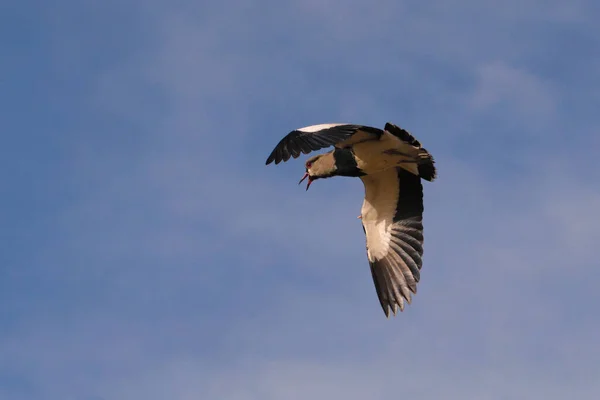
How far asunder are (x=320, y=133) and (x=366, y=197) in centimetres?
411

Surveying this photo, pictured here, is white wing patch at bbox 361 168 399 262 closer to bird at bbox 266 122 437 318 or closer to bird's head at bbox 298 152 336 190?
bird at bbox 266 122 437 318

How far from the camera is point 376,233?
808 inches

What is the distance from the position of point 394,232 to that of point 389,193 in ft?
2.66

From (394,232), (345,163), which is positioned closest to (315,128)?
(345,163)

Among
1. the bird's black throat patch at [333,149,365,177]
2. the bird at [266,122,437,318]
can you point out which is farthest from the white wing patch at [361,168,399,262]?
the bird's black throat patch at [333,149,365,177]

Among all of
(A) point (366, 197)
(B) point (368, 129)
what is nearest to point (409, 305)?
(A) point (366, 197)

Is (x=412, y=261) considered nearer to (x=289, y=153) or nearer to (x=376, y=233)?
(x=376, y=233)

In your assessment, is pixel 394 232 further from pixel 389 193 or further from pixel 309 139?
pixel 309 139

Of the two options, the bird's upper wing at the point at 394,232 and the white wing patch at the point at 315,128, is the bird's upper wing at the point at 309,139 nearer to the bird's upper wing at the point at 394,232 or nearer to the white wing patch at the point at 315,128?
the white wing patch at the point at 315,128

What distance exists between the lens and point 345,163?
63.5ft

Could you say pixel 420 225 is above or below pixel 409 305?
above

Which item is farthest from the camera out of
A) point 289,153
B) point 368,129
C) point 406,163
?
point 406,163

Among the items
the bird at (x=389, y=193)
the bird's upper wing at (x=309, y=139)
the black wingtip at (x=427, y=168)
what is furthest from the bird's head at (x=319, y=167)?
the bird's upper wing at (x=309, y=139)

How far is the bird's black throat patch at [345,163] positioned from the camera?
19234 millimetres
